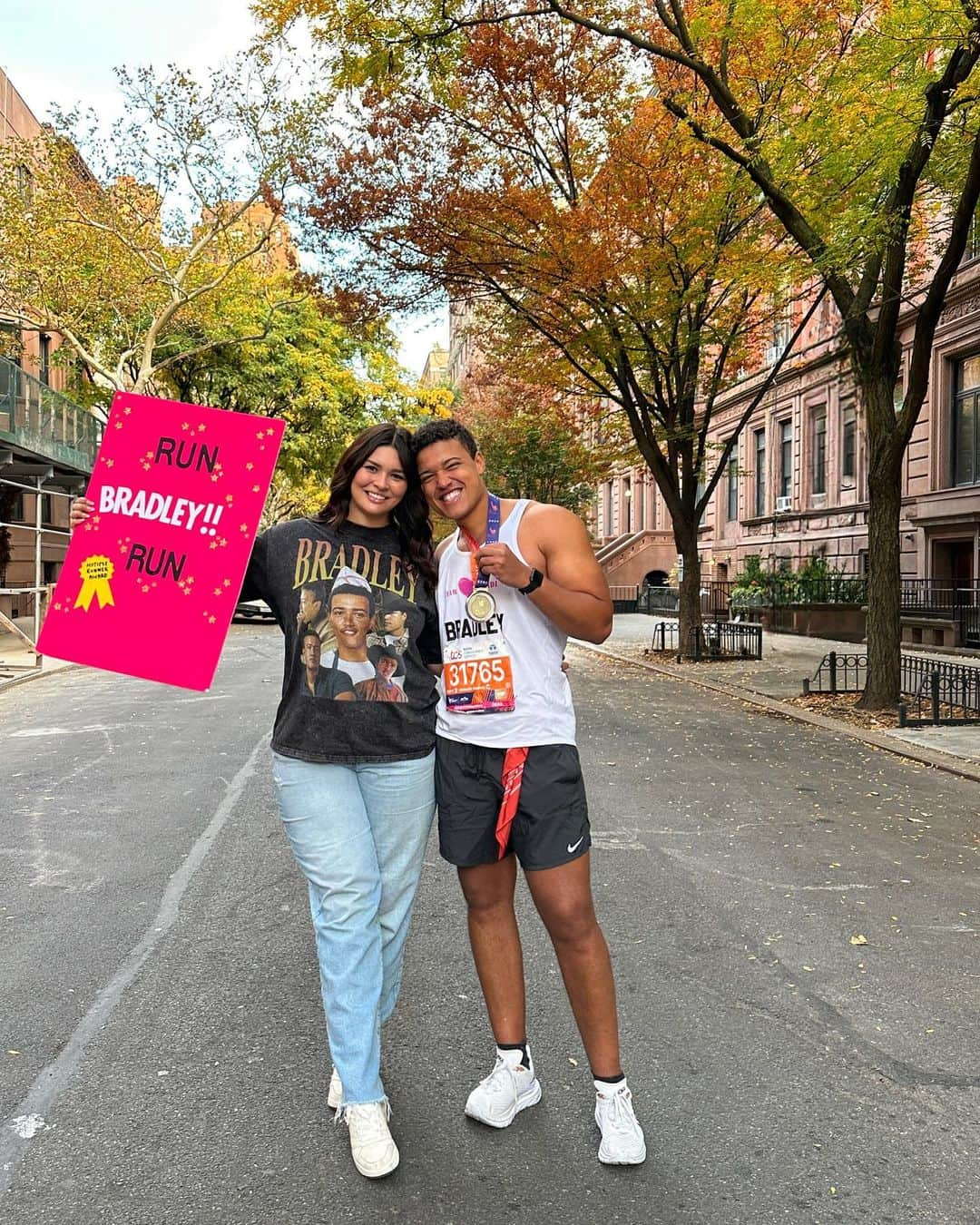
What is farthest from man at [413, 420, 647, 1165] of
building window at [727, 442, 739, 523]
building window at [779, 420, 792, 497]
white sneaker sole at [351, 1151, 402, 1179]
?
building window at [727, 442, 739, 523]

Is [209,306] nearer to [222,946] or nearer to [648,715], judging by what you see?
[648,715]

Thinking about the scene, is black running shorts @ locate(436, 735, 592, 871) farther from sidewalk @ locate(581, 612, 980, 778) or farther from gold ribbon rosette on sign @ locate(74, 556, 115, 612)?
sidewalk @ locate(581, 612, 980, 778)

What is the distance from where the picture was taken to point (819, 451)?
3378 centimetres

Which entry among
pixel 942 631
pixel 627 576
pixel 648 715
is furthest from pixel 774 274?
pixel 627 576

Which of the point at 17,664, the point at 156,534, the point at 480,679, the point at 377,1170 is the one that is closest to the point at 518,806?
the point at 480,679

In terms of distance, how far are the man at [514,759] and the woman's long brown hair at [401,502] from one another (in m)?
0.05

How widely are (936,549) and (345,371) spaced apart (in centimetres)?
2075

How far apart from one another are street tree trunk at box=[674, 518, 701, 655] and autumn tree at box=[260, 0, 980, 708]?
843 cm

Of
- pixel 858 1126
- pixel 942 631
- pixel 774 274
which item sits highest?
pixel 774 274

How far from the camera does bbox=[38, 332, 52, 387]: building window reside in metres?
33.6

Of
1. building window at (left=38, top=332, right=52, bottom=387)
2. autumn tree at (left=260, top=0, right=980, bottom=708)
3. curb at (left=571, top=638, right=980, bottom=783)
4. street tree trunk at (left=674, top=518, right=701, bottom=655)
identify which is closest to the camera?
curb at (left=571, top=638, right=980, bottom=783)

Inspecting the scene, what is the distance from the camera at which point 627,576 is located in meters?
50.0

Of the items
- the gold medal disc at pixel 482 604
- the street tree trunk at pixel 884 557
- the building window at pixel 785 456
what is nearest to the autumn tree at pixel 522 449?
the building window at pixel 785 456

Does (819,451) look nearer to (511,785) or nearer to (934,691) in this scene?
(934,691)
